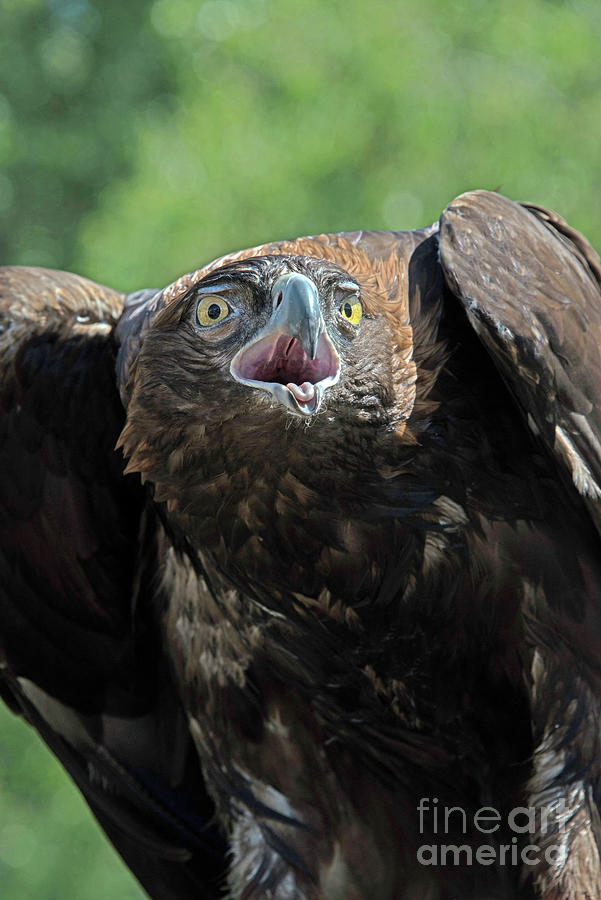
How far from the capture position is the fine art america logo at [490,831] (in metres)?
2.66

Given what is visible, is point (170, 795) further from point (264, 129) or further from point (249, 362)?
point (264, 129)

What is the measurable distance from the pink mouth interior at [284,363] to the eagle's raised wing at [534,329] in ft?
1.19

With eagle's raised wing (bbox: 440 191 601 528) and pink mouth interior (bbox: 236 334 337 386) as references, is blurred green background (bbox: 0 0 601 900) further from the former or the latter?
pink mouth interior (bbox: 236 334 337 386)

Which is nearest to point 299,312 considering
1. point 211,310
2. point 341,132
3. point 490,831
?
point 211,310

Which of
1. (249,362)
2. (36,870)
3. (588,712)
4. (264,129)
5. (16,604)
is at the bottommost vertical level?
(36,870)

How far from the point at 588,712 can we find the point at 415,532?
59 cm

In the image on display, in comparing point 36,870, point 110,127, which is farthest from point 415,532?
point 110,127

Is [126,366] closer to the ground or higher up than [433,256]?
closer to the ground

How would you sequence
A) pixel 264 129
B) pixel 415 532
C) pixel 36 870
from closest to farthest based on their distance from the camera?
pixel 415 532 → pixel 264 129 → pixel 36 870

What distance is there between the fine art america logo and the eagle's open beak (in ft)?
4.13

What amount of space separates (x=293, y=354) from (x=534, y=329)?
52 cm

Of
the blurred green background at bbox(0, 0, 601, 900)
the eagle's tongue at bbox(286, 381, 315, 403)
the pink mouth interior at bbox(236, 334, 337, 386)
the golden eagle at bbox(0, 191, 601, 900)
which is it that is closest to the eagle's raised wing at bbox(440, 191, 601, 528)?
the golden eagle at bbox(0, 191, 601, 900)

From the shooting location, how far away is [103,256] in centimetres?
624

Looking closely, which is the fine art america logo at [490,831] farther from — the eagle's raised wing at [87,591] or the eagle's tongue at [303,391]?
the eagle's tongue at [303,391]
